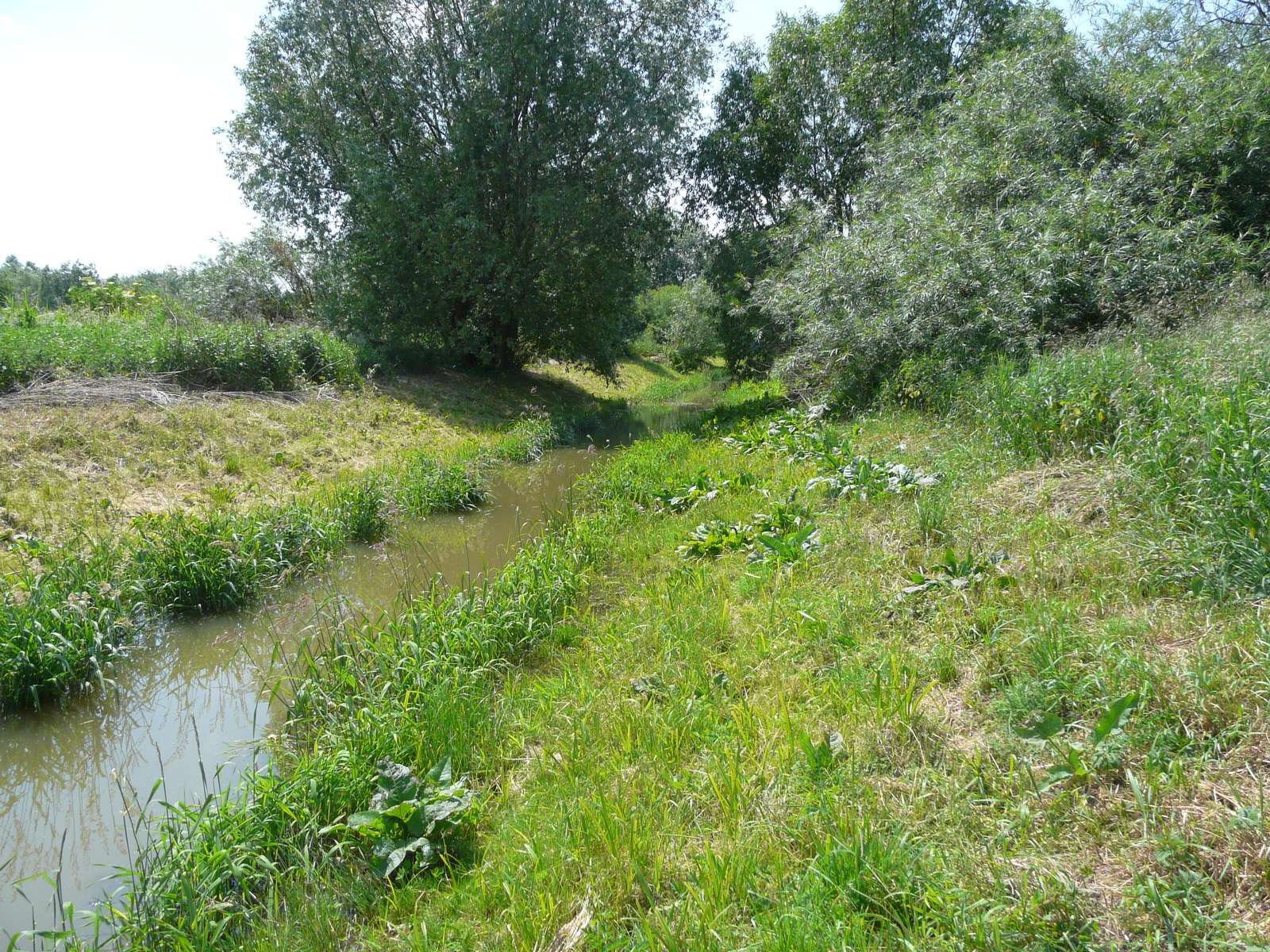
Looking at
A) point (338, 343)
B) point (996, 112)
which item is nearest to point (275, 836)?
point (996, 112)

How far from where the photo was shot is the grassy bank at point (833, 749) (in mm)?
2252

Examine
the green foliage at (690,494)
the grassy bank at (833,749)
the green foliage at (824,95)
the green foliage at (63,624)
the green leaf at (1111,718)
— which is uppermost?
the green foliage at (824,95)

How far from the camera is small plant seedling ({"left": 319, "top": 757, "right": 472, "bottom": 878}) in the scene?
306cm

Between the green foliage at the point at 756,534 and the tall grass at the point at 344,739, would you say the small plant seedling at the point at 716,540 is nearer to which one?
the green foliage at the point at 756,534

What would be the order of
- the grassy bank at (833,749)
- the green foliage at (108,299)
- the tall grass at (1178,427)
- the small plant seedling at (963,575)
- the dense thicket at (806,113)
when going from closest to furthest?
1. the grassy bank at (833,749)
2. the tall grass at (1178,427)
3. the small plant seedling at (963,575)
4. the green foliage at (108,299)
5. the dense thicket at (806,113)

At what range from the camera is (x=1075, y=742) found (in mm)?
2736

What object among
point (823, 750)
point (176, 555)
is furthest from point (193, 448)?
point (823, 750)

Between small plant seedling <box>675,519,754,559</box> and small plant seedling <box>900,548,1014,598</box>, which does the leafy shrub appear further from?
small plant seedling <box>900,548,1014,598</box>

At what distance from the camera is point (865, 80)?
18.9m

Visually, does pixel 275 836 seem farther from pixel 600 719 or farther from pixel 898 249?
pixel 898 249

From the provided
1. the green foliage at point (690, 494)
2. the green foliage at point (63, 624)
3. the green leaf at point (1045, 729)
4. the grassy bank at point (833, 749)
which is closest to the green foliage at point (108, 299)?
the green foliage at point (63, 624)

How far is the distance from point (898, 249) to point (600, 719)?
953cm

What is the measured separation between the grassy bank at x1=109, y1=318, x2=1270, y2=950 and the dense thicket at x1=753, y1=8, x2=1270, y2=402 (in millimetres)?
3259

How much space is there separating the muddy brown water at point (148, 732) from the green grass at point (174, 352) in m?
6.89
